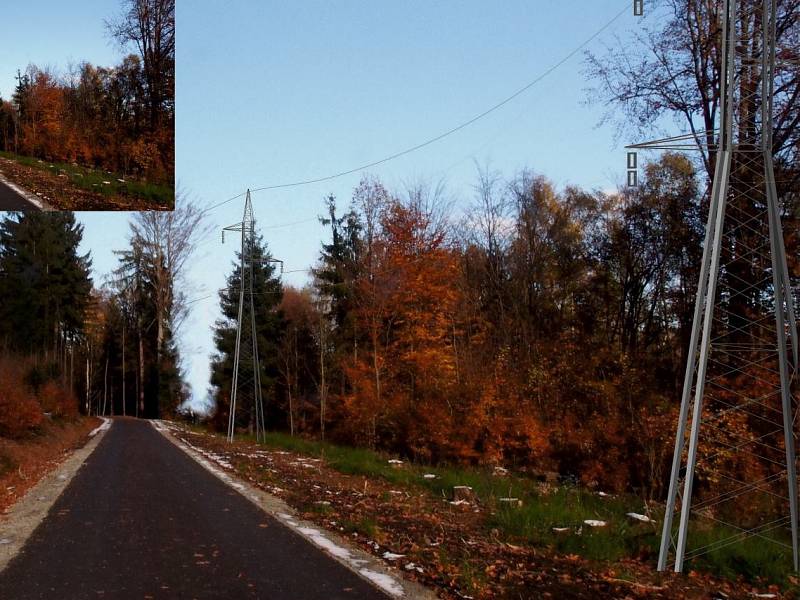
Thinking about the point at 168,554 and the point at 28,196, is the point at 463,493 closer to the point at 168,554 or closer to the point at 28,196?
the point at 168,554

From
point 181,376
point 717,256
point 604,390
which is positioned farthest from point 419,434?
point 181,376

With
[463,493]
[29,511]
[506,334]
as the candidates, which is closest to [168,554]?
[29,511]

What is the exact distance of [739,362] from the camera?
22.5 metres

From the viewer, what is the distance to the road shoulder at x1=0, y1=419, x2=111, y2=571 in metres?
7.99

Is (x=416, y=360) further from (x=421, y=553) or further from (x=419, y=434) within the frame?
(x=421, y=553)

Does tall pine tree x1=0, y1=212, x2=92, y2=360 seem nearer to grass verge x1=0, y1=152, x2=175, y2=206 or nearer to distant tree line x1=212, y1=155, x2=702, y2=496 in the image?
distant tree line x1=212, y1=155, x2=702, y2=496

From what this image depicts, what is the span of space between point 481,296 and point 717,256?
98.9 ft

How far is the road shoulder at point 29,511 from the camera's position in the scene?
314 inches

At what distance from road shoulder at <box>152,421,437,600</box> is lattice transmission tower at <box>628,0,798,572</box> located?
310 cm

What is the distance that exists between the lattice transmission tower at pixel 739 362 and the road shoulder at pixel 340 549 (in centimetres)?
310

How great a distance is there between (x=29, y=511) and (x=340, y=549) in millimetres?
4893

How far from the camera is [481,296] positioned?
3872 centimetres

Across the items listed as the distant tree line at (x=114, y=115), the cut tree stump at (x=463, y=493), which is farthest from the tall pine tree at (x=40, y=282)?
the cut tree stump at (x=463, y=493)

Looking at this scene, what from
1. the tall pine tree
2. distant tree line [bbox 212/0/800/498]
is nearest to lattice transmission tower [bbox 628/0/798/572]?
distant tree line [bbox 212/0/800/498]
